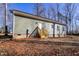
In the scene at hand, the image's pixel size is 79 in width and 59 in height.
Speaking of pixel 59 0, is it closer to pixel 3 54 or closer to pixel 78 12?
pixel 78 12

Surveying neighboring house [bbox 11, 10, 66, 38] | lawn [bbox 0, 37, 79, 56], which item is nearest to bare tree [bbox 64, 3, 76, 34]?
neighboring house [bbox 11, 10, 66, 38]

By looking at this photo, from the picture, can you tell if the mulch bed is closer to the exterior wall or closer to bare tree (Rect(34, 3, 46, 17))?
the exterior wall

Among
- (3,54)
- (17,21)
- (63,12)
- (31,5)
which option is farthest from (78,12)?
(3,54)

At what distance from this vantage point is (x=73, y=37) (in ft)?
10.2

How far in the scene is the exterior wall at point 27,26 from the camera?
3125 millimetres

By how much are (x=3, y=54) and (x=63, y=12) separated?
1002 millimetres

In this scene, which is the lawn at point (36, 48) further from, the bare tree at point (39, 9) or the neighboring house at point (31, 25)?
the bare tree at point (39, 9)

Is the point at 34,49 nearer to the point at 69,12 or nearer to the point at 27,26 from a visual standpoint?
the point at 27,26

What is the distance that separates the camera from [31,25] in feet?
10.3

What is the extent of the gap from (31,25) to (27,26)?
0.19 ft

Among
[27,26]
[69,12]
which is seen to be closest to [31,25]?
[27,26]

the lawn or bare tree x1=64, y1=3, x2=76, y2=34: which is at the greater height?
bare tree x1=64, y1=3, x2=76, y2=34

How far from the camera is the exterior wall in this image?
312 cm

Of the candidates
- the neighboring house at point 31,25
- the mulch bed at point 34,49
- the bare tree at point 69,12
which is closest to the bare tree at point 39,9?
the neighboring house at point 31,25
